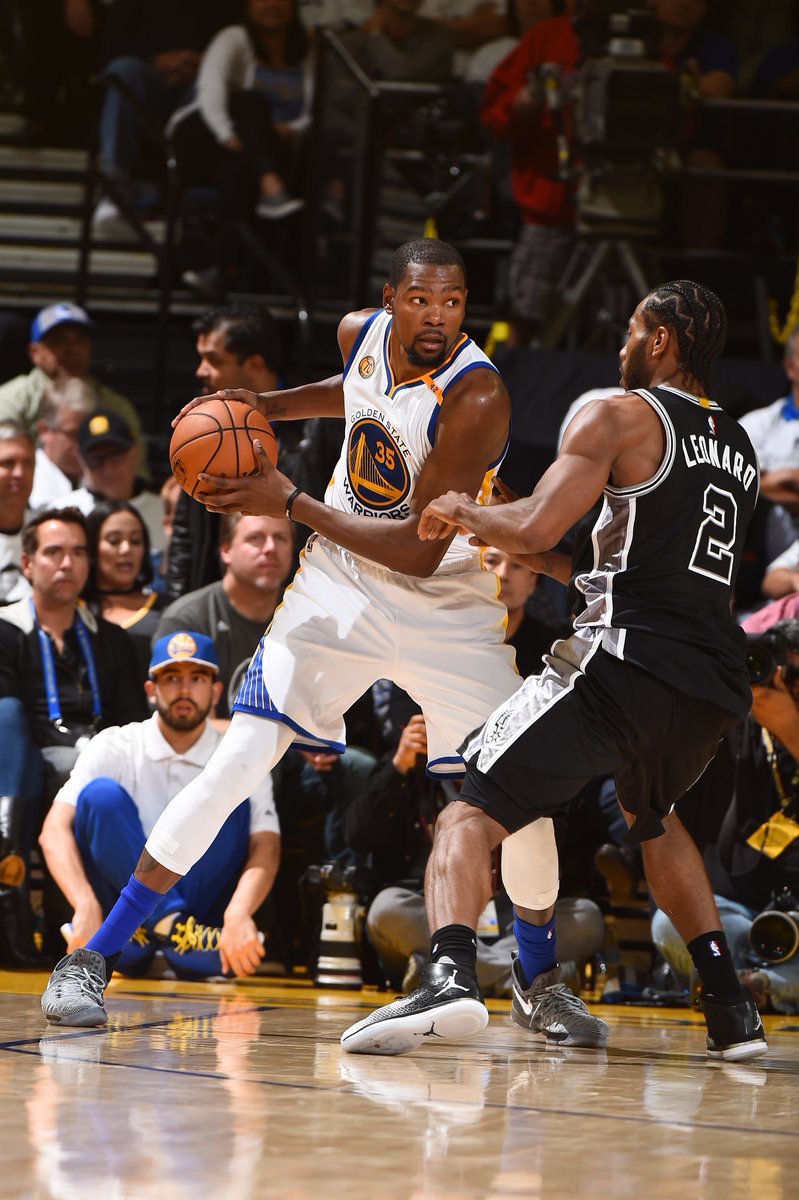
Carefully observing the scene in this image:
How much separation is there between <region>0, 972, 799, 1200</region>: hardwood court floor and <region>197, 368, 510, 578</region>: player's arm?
121 cm

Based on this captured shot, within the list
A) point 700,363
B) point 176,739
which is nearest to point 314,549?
point 700,363

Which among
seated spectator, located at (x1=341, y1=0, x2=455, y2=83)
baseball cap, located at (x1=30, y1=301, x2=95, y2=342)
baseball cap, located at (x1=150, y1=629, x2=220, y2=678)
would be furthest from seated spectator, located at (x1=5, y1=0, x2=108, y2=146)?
baseball cap, located at (x1=150, y1=629, x2=220, y2=678)

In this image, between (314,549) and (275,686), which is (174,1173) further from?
(314,549)

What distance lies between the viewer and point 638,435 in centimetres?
353

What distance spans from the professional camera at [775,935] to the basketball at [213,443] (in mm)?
2191

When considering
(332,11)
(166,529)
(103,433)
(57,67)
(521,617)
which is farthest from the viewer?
(57,67)

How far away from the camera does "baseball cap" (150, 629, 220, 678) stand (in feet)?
18.2

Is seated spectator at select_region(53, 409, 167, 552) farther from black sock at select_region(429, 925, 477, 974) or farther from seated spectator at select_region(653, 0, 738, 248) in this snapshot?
black sock at select_region(429, 925, 477, 974)

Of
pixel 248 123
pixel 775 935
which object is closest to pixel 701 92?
pixel 248 123

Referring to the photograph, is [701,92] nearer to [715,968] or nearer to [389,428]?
[389,428]

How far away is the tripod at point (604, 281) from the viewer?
8281mm

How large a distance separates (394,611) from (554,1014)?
1103 mm

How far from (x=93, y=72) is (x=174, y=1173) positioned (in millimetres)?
10965

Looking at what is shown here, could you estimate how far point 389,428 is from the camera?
413 cm
